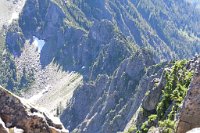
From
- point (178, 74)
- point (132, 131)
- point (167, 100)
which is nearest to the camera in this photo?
point (167, 100)

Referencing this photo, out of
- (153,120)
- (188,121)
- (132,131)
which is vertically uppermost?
(188,121)

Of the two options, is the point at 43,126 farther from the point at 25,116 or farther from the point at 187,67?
the point at 187,67

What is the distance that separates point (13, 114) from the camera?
23781mm

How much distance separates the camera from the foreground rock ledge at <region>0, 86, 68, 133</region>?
23.5 meters

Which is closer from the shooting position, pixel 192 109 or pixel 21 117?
pixel 21 117

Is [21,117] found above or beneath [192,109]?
beneath

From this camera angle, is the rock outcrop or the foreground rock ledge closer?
the foreground rock ledge

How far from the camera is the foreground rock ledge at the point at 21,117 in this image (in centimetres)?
2353

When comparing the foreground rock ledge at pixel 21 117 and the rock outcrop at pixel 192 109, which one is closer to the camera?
the foreground rock ledge at pixel 21 117

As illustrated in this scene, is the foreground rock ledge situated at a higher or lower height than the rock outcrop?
lower

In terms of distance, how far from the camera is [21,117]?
77.7 ft

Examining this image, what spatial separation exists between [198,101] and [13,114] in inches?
446

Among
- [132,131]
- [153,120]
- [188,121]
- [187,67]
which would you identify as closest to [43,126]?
[188,121]

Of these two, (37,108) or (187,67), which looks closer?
(37,108)
